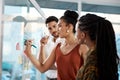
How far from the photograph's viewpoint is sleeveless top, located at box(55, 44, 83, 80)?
1.51 meters

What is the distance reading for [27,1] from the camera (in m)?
2.57

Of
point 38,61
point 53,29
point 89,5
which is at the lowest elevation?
point 38,61

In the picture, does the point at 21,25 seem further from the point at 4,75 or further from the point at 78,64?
the point at 78,64

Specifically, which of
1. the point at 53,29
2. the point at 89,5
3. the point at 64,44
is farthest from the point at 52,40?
the point at 89,5

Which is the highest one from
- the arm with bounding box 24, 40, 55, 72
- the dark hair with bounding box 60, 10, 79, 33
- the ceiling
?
the ceiling

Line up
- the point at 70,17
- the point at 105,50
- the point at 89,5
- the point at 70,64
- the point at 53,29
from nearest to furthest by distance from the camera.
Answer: the point at 105,50, the point at 70,64, the point at 70,17, the point at 53,29, the point at 89,5

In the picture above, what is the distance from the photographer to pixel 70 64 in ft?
4.97

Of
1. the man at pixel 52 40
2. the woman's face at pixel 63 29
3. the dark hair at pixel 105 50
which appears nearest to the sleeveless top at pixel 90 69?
the dark hair at pixel 105 50

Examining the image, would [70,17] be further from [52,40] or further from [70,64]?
[52,40]

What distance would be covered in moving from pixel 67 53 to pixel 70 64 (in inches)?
3.1

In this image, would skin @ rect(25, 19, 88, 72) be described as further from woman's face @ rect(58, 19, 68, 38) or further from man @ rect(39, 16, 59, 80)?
Result: man @ rect(39, 16, 59, 80)

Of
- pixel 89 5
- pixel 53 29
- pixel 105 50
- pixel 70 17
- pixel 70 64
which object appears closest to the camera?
pixel 105 50

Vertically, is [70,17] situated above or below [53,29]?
above

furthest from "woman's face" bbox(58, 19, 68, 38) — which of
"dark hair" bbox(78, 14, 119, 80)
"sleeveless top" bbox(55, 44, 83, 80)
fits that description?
"dark hair" bbox(78, 14, 119, 80)
